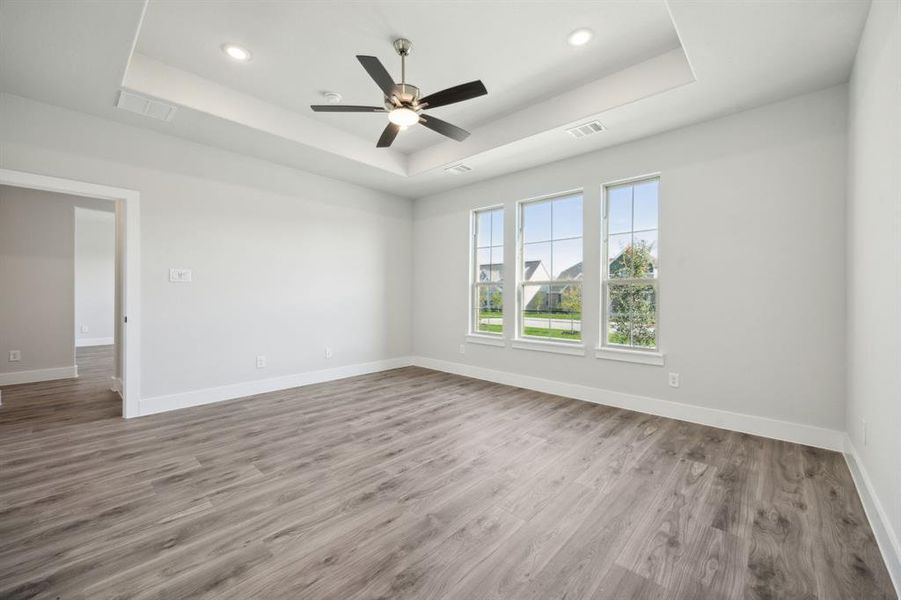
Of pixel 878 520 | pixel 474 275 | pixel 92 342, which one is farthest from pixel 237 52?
pixel 92 342

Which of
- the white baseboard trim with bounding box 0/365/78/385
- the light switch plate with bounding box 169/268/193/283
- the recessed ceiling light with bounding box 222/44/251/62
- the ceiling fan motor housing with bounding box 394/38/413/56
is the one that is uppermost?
the recessed ceiling light with bounding box 222/44/251/62

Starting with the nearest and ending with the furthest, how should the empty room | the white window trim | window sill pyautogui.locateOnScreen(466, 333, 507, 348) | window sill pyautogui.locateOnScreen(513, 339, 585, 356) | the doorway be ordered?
1. the empty room
2. the doorway
3. the white window trim
4. window sill pyautogui.locateOnScreen(513, 339, 585, 356)
5. window sill pyautogui.locateOnScreen(466, 333, 507, 348)

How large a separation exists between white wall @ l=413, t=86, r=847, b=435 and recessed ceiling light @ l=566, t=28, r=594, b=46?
58.5 inches

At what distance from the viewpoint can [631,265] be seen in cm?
407

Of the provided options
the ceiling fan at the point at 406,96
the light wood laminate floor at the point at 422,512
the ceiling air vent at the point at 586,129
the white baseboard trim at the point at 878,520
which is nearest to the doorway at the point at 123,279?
the light wood laminate floor at the point at 422,512

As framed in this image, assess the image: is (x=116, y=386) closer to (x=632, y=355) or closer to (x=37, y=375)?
(x=37, y=375)

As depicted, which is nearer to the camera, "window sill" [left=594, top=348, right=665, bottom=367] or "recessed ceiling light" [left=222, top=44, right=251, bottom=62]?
"recessed ceiling light" [left=222, top=44, right=251, bottom=62]

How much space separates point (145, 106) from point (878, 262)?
5.25 m

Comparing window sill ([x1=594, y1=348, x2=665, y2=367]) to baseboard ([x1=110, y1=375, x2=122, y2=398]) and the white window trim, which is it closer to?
the white window trim

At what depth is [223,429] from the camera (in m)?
3.37

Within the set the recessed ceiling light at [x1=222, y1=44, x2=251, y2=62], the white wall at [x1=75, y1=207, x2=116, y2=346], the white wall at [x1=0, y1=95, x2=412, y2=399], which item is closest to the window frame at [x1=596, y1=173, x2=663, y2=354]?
the white wall at [x1=0, y1=95, x2=412, y2=399]

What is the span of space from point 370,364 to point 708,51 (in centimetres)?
514

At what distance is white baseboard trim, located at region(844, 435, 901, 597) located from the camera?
158 cm

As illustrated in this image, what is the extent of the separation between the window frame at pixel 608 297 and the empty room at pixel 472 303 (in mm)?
25
